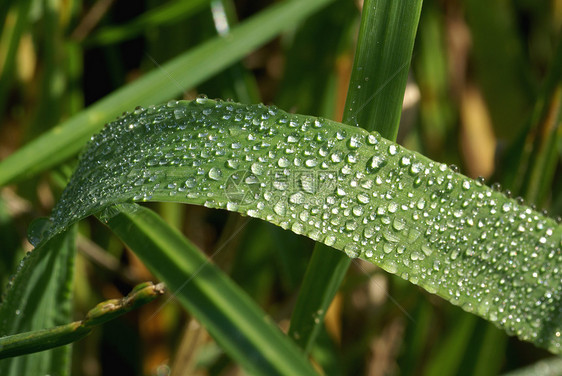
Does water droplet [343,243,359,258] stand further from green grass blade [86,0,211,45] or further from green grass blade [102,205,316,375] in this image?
green grass blade [86,0,211,45]

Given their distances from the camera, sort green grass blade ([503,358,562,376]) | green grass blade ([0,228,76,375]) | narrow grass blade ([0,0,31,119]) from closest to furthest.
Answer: green grass blade ([0,228,76,375])
green grass blade ([503,358,562,376])
narrow grass blade ([0,0,31,119])

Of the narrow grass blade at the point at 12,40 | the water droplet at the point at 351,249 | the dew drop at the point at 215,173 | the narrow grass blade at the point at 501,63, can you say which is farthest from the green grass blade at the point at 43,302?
the narrow grass blade at the point at 501,63

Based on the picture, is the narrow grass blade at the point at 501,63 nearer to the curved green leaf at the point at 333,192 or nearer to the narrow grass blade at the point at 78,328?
the curved green leaf at the point at 333,192

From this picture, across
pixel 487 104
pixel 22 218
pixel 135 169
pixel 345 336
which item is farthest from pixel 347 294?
pixel 135 169

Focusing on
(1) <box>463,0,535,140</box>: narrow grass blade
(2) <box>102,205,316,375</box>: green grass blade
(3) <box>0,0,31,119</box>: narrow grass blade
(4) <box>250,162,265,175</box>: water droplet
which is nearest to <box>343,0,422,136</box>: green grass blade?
(4) <box>250,162,265,175</box>: water droplet

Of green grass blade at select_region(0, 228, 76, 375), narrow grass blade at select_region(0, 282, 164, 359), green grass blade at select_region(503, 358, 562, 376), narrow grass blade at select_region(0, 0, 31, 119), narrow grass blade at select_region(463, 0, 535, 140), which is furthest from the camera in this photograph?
narrow grass blade at select_region(463, 0, 535, 140)
